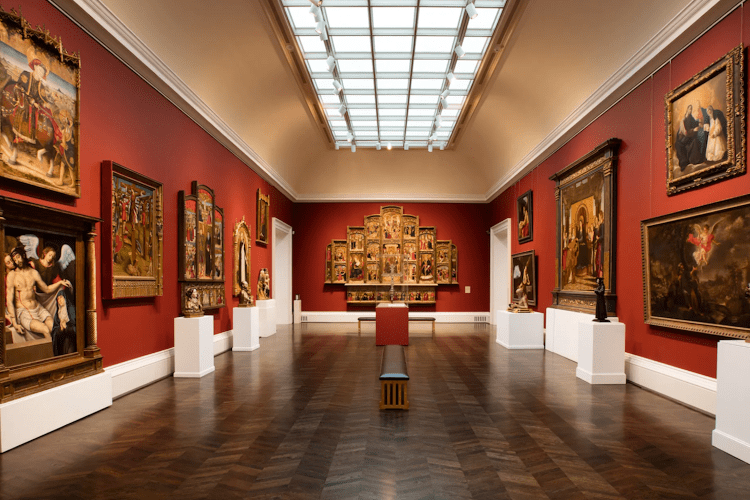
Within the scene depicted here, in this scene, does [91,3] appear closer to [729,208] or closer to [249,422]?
[249,422]

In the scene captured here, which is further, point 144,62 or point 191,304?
point 191,304

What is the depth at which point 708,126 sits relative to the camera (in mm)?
6480

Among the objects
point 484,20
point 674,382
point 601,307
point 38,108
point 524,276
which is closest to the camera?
point 38,108

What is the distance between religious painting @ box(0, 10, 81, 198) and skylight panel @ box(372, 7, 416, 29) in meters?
5.84

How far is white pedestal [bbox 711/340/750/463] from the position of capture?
4.71 metres

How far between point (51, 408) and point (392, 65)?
408 inches

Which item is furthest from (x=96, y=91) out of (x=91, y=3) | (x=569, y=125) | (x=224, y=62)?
(x=569, y=125)

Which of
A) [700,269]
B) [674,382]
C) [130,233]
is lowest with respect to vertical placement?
[674,382]

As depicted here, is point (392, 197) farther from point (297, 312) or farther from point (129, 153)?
point (129, 153)

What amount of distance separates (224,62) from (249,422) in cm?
778

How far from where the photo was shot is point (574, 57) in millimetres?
9461

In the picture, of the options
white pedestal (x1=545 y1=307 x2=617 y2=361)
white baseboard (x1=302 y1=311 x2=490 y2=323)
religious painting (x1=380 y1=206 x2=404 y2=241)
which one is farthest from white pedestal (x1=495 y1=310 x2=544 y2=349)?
religious painting (x1=380 y1=206 x2=404 y2=241)

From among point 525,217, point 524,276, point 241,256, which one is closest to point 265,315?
point 241,256

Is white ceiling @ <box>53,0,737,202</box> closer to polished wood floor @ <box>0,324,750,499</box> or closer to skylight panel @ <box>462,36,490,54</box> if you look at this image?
skylight panel @ <box>462,36,490,54</box>
